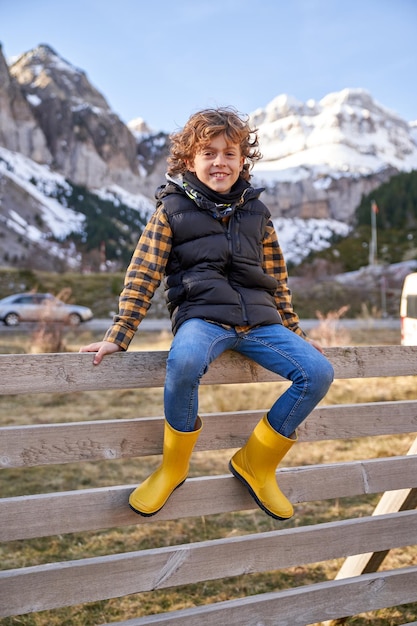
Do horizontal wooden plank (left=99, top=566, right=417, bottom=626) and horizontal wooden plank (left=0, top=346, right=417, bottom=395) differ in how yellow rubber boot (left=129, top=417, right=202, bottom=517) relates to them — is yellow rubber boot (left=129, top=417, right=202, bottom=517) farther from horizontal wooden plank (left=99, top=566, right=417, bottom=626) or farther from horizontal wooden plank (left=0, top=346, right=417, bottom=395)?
horizontal wooden plank (left=99, top=566, right=417, bottom=626)

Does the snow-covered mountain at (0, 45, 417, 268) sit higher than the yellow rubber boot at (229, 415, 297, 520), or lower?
higher

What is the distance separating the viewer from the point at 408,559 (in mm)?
3717

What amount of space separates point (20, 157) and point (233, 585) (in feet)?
423

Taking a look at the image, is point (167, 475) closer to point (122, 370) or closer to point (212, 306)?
point (122, 370)

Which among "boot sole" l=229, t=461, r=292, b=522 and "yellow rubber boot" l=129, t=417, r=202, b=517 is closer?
"yellow rubber boot" l=129, t=417, r=202, b=517

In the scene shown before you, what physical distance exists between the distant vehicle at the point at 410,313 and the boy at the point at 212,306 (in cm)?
769

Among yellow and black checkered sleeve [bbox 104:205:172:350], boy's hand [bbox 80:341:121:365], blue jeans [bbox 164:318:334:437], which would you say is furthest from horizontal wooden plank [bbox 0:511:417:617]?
yellow and black checkered sleeve [bbox 104:205:172:350]

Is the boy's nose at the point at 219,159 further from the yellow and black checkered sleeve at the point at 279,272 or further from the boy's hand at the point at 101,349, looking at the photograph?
the boy's hand at the point at 101,349

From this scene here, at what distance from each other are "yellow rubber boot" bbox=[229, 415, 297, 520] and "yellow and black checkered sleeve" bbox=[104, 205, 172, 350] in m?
0.61

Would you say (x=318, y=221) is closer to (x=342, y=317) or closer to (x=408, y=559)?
(x=342, y=317)

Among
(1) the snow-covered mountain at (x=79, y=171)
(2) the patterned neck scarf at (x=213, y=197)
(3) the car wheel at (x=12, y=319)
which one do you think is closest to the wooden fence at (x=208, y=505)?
(2) the patterned neck scarf at (x=213, y=197)

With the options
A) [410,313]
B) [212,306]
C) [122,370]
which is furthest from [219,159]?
[410,313]

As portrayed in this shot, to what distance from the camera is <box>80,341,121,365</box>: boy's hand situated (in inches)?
79.4

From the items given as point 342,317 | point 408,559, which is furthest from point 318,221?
point 408,559
